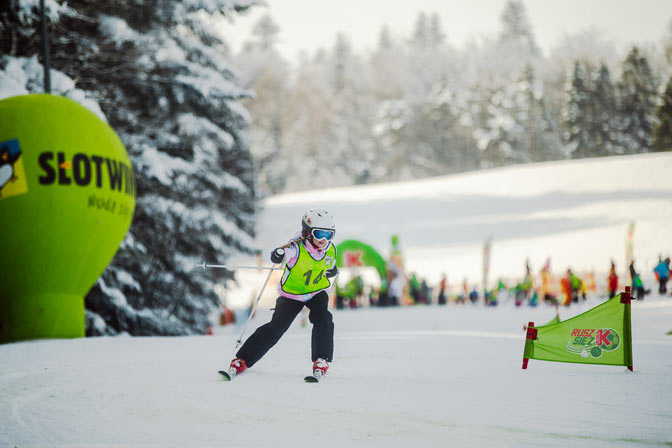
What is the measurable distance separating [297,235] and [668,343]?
18.5 ft

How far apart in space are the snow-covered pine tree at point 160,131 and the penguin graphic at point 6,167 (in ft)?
13.0

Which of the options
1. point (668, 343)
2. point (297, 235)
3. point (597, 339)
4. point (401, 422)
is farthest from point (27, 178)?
point (668, 343)

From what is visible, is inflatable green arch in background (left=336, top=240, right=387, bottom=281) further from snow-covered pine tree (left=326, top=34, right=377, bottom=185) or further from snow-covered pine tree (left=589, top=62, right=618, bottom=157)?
snow-covered pine tree (left=589, top=62, right=618, bottom=157)

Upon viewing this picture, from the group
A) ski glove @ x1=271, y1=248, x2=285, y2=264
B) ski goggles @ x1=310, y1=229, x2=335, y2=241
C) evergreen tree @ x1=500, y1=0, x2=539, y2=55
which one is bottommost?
ski glove @ x1=271, y1=248, x2=285, y2=264

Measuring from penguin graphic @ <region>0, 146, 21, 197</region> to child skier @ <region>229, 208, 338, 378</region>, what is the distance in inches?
176

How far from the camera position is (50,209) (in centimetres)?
840

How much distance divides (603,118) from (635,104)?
9.53 feet

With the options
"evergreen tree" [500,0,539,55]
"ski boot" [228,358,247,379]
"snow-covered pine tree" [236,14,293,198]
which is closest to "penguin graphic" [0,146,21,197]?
"ski boot" [228,358,247,379]

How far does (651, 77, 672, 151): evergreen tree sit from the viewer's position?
4884 centimetres

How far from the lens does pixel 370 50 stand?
294 feet

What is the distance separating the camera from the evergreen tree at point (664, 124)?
1923 inches

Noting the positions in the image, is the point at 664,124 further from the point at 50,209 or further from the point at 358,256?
the point at 50,209

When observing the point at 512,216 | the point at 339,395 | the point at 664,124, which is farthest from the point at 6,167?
the point at 664,124

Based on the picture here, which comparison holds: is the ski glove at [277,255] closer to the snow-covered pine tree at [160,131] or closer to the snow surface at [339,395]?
the snow surface at [339,395]
